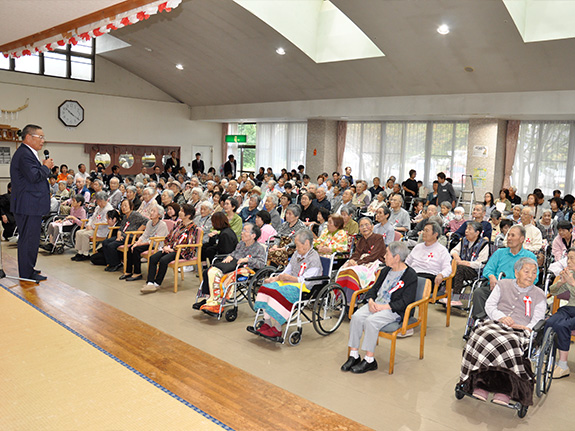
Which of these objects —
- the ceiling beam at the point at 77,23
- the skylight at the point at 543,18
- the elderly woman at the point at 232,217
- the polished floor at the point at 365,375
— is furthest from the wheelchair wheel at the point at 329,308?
the skylight at the point at 543,18

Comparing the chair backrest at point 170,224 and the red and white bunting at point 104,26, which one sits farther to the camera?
the chair backrest at point 170,224

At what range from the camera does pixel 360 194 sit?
10.3 meters

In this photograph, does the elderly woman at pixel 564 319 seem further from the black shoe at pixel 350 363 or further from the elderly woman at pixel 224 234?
the elderly woman at pixel 224 234

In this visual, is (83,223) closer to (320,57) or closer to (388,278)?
(388,278)

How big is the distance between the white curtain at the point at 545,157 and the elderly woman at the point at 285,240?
28.6 feet

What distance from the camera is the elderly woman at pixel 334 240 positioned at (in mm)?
5867

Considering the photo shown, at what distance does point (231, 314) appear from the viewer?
203 inches

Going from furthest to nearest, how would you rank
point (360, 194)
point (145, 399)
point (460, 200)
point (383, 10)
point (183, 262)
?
point (460, 200) < point (360, 194) < point (383, 10) < point (183, 262) < point (145, 399)

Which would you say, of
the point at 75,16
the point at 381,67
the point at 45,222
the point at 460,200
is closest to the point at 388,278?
the point at 75,16

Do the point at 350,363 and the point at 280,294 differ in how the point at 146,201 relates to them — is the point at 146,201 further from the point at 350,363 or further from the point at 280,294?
the point at 350,363

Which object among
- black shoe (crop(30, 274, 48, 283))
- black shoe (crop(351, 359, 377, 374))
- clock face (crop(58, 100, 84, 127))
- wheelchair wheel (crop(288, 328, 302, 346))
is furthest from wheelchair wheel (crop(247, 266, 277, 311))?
clock face (crop(58, 100, 84, 127))

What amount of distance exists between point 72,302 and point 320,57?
8.91 meters

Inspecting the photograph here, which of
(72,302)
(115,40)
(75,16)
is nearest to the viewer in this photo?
(75,16)

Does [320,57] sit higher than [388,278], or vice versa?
[320,57]
